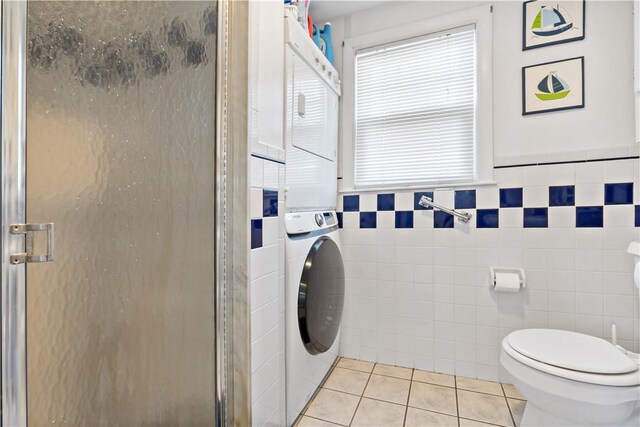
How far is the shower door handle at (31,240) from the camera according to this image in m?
0.55

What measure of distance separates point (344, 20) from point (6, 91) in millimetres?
1906

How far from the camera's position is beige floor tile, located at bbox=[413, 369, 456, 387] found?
1.63 meters

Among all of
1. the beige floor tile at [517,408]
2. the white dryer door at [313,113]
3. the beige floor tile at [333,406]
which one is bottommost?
the beige floor tile at [333,406]

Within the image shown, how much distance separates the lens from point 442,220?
1.72 meters

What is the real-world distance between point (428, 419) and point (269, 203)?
1185 millimetres

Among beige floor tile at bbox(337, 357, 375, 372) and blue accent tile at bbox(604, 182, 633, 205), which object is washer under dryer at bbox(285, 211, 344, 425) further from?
blue accent tile at bbox(604, 182, 633, 205)

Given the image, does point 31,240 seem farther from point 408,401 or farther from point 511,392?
point 511,392

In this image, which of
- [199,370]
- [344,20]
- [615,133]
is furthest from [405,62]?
[199,370]

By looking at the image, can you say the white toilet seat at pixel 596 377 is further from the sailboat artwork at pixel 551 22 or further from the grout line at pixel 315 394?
the sailboat artwork at pixel 551 22

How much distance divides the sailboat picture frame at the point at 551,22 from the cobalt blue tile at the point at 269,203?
Result: 61.5 inches

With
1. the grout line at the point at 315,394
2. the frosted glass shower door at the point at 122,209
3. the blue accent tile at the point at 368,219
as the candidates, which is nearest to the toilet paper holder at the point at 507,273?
the blue accent tile at the point at 368,219

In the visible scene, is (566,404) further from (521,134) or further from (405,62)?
(405,62)

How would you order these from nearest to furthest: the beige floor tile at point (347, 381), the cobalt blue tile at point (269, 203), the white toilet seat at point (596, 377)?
the white toilet seat at point (596, 377), the cobalt blue tile at point (269, 203), the beige floor tile at point (347, 381)

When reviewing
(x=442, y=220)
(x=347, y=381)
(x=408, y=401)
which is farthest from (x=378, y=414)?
(x=442, y=220)
